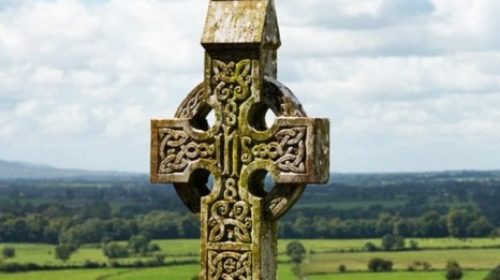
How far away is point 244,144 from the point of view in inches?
400

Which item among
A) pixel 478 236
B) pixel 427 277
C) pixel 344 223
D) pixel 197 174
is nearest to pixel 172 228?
pixel 344 223

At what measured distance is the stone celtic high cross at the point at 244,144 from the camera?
32.8ft

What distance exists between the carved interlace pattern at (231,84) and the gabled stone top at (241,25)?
15 cm

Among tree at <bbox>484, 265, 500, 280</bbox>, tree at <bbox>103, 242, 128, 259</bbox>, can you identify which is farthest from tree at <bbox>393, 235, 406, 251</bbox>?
tree at <bbox>484, 265, 500, 280</bbox>

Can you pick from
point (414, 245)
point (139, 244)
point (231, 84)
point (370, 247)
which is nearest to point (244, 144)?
point (231, 84)

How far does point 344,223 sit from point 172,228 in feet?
81.4

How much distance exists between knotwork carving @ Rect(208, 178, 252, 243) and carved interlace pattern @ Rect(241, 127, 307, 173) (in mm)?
279

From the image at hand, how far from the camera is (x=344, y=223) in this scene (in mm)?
153000

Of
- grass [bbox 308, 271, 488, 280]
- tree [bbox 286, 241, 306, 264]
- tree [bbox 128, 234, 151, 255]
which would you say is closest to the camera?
grass [bbox 308, 271, 488, 280]

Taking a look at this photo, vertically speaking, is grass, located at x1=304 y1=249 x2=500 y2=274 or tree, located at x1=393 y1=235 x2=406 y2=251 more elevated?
tree, located at x1=393 y1=235 x2=406 y2=251

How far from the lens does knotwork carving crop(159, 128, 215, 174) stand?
10.3 m

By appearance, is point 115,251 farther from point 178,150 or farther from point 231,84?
point 231,84

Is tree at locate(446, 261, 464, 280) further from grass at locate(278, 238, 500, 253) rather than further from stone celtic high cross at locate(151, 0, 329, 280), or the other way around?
stone celtic high cross at locate(151, 0, 329, 280)

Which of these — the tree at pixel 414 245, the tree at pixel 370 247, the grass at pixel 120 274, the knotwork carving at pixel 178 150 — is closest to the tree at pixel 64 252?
the grass at pixel 120 274
